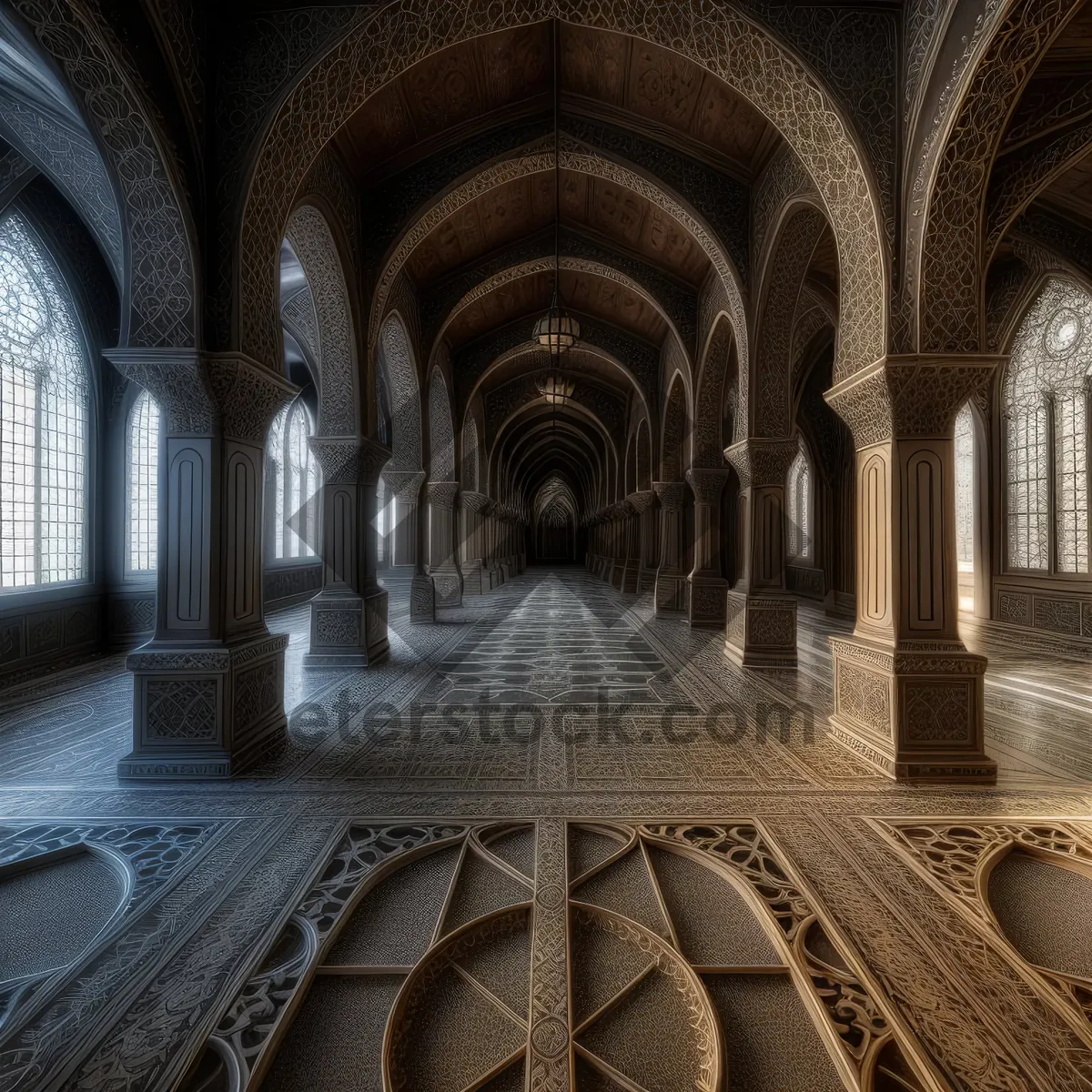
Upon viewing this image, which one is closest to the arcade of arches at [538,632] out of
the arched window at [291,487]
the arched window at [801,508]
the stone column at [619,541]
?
the arched window at [291,487]

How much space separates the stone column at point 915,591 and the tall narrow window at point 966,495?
260 inches

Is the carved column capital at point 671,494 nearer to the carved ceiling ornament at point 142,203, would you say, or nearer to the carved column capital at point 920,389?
the carved column capital at point 920,389

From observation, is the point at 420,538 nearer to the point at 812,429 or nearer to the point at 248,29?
the point at 248,29

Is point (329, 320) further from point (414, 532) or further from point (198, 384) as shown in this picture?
point (414, 532)

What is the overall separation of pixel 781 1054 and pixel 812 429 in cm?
1322

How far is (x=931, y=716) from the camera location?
3959 mm

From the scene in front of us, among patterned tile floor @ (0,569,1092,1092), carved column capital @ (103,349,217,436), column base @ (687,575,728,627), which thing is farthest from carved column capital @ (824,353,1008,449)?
column base @ (687,575,728,627)

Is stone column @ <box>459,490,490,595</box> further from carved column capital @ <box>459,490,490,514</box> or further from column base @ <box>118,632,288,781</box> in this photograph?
column base @ <box>118,632,288,781</box>

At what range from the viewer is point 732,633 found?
25.1ft

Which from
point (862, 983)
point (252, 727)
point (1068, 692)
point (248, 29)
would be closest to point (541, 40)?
point (248, 29)

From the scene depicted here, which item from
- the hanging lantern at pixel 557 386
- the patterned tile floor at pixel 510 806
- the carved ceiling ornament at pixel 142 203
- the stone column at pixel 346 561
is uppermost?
the hanging lantern at pixel 557 386

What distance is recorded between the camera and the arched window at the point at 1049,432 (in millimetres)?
8328

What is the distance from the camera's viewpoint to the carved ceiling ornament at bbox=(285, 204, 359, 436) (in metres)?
5.90

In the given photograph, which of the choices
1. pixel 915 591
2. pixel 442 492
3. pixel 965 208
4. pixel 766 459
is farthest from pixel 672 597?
pixel 965 208
